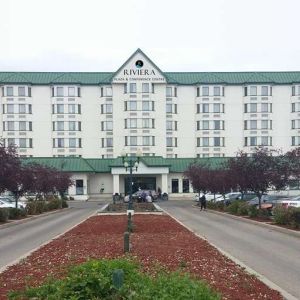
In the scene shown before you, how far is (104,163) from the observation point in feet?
244

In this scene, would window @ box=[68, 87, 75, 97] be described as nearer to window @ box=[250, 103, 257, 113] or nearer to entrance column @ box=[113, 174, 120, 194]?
entrance column @ box=[113, 174, 120, 194]

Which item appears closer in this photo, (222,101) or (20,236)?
(20,236)

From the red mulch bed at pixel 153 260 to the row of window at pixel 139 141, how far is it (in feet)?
189

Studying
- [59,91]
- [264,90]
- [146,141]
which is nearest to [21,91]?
[59,91]

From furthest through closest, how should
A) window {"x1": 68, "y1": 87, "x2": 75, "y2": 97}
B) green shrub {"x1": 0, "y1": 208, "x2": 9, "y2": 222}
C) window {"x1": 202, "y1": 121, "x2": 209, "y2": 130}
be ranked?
window {"x1": 202, "y1": 121, "x2": 209, "y2": 130} < window {"x1": 68, "y1": 87, "x2": 75, "y2": 97} < green shrub {"x1": 0, "y1": 208, "x2": 9, "y2": 222}

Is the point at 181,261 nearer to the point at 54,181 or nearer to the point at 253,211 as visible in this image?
the point at 253,211

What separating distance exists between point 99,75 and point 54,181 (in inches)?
1381

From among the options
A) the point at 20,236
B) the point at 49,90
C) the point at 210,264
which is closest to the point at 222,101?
the point at 49,90

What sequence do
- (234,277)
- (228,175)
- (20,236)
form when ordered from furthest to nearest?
1. (228,175)
2. (20,236)
3. (234,277)

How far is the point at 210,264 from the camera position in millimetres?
10930

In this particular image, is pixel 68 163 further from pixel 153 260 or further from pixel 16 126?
pixel 153 260

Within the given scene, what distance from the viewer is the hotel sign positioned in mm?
74688

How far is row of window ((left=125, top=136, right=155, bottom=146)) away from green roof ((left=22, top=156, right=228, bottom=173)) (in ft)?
10.00

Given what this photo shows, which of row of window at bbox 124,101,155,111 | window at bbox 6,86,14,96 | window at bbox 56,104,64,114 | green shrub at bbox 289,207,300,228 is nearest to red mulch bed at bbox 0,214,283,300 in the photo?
green shrub at bbox 289,207,300,228
